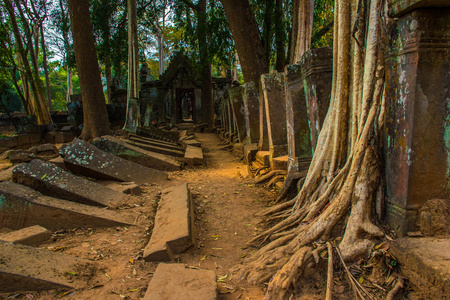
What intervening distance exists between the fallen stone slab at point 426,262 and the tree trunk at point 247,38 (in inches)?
254

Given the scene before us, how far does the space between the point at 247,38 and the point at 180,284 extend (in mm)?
7257

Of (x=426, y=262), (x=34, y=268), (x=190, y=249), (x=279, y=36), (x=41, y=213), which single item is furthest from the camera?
(x=279, y=36)

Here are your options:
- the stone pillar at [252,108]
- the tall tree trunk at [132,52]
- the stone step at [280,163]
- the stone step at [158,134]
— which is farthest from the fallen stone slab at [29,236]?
the tall tree trunk at [132,52]

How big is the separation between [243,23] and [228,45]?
8.76 feet

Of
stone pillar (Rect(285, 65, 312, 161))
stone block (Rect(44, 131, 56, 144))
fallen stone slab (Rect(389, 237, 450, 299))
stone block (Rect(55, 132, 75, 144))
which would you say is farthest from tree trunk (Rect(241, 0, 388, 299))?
stone block (Rect(44, 131, 56, 144))

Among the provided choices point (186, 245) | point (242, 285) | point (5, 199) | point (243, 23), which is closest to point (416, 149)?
point (242, 285)

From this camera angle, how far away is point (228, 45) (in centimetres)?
1050

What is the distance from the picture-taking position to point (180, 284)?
194cm

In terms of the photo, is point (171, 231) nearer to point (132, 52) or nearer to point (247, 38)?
point (247, 38)

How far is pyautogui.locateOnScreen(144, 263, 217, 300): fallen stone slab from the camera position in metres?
1.82

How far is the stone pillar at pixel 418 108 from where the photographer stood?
6.20 feet

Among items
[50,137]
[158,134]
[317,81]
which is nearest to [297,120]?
[317,81]

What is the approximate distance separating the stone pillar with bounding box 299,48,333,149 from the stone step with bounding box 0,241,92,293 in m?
2.83

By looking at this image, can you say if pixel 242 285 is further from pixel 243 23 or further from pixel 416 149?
pixel 243 23
